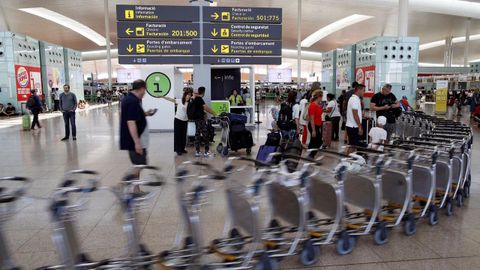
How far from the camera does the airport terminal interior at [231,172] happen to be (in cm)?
327

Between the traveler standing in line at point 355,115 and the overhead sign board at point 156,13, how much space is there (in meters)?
5.40

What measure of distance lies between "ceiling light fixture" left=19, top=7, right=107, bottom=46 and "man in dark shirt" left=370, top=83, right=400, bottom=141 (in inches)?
1199

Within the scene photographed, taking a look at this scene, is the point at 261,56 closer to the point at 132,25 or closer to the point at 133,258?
the point at 132,25

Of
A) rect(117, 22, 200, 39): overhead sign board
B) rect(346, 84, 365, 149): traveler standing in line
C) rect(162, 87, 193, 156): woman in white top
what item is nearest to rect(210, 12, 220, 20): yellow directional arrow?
rect(117, 22, 200, 39): overhead sign board

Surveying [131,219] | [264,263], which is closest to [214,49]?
[264,263]

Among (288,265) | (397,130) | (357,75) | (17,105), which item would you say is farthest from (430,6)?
(288,265)

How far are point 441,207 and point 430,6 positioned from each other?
28.5 meters

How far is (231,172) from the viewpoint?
11.1ft

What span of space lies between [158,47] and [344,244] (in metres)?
8.33

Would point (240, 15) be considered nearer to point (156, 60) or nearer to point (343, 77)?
point (156, 60)

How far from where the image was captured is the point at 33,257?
369cm

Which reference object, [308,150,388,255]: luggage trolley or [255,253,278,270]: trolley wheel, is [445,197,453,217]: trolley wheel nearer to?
[308,150,388,255]: luggage trolley

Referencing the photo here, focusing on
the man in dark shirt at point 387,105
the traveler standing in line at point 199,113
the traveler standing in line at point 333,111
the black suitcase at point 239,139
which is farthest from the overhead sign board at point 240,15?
the man in dark shirt at point 387,105

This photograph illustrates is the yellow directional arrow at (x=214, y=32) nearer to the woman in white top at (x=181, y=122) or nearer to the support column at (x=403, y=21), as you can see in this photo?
the woman in white top at (x=181, y=122)
